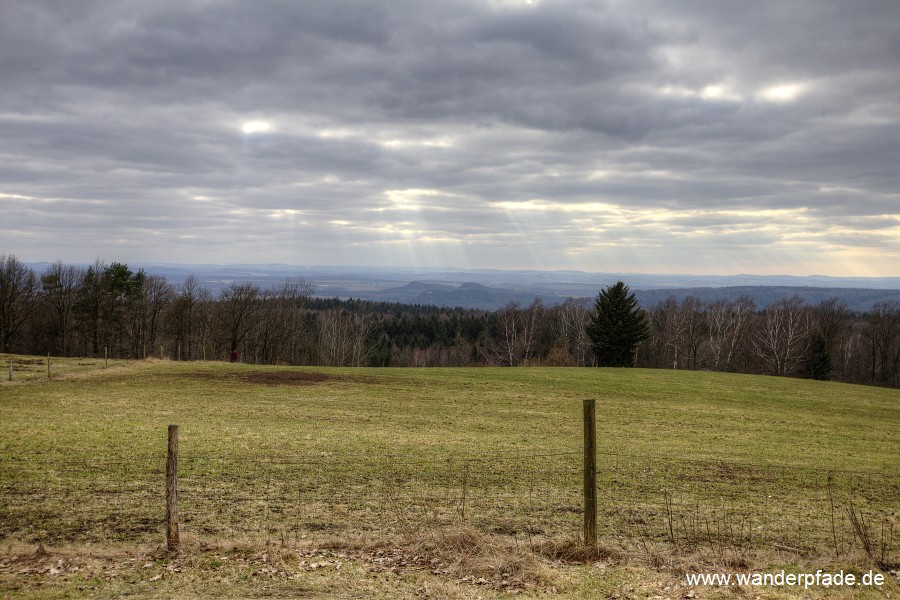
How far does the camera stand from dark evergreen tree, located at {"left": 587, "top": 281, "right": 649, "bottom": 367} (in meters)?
68.1

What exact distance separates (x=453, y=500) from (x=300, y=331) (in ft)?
277

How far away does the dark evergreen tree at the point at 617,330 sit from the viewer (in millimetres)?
68125

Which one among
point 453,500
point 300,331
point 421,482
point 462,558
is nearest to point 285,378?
point 421,482

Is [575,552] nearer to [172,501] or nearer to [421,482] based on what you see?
[172,501]

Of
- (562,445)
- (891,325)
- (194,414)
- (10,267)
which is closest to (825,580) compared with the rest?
(562,445)

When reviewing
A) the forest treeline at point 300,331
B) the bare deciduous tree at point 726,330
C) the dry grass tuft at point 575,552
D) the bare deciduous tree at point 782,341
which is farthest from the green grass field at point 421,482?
the bare deciduous tree at point 726,330

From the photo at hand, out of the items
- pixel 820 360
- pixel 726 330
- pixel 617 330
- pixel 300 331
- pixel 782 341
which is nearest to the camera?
pixel 617 330

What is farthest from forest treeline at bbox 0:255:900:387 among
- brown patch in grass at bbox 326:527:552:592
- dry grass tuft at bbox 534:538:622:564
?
dry grass tuft at bbox 534:538:622:564

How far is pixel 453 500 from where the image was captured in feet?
41.9

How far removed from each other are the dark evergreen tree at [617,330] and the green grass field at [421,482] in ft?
108

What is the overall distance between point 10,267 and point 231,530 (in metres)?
86.6

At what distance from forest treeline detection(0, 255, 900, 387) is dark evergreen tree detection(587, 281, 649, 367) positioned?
11.3 metres

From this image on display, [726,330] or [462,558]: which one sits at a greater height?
[726,330]

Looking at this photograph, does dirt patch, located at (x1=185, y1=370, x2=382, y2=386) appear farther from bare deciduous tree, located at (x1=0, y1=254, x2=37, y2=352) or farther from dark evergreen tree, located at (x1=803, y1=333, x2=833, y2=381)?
dark evergreen tree, located at (x1=803, y1=333, x2=833, y2=381)
